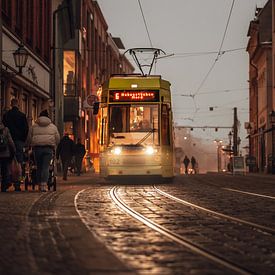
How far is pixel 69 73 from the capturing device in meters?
50.6

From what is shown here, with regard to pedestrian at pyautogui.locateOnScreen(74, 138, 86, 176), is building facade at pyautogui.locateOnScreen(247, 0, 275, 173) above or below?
above

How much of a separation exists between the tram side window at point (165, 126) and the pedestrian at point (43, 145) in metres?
6.70

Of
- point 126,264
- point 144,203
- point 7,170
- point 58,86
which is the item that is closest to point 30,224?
point 126,264

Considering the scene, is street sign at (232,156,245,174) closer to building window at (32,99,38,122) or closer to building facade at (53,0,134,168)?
building facade at (53,0,134,168)

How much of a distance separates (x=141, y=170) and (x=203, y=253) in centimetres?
1545

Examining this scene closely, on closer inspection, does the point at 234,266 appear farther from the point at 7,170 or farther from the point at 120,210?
the point at 7,170

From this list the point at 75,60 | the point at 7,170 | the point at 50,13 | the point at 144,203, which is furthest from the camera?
the point at 75,60

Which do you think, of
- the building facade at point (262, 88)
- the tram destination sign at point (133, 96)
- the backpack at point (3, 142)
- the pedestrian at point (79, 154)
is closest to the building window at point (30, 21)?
the pedestrian at point (79, 154)

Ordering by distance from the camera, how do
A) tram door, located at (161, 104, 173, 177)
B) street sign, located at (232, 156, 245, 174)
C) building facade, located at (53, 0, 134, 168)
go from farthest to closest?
street sign, located at (232, 156, 245, 174), building facade, located at (53, 0, 134, 168), tram door, located at (161, 104, 173, 177)

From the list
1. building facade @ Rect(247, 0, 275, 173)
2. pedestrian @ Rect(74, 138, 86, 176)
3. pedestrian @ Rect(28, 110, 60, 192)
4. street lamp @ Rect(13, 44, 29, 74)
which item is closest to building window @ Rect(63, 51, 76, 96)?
building facade @ Rect(247, 0, 275, 173)

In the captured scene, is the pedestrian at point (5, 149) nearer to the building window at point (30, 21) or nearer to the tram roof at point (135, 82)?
the tram roof at point (135, 82)

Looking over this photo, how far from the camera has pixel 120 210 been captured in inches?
446

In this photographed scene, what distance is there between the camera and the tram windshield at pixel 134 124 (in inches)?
883

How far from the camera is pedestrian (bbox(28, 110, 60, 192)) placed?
16.0 metres
